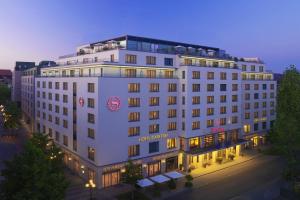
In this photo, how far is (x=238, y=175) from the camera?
55.0 meters

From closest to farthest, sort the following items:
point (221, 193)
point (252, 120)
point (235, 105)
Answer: point (221, 193)
point (235, 105)
point (252, 120)

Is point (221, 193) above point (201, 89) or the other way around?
the other way around

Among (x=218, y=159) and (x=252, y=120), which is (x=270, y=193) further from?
(x=252, y=120)

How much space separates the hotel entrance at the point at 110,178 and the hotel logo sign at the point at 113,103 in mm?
11111

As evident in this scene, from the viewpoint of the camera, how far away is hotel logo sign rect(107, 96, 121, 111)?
47.0 m

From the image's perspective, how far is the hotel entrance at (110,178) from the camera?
155ft

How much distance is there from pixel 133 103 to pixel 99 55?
12.3 metres

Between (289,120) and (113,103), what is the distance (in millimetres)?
31345

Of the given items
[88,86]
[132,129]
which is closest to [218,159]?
[132,129]

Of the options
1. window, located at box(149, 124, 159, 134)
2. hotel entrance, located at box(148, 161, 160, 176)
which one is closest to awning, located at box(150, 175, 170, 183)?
hotel entrance, located at box(148, 161, 160, 176)

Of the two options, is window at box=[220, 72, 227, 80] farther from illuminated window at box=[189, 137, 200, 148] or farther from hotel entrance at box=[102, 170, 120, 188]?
hotel entrance at box=[102, 170, 120, 188]

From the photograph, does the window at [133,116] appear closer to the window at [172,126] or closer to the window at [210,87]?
the window at [172,126]

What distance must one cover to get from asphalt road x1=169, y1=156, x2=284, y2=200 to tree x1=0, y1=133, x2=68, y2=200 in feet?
70.6

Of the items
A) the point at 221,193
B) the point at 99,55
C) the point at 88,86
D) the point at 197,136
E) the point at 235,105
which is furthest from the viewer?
the point at 235,105
